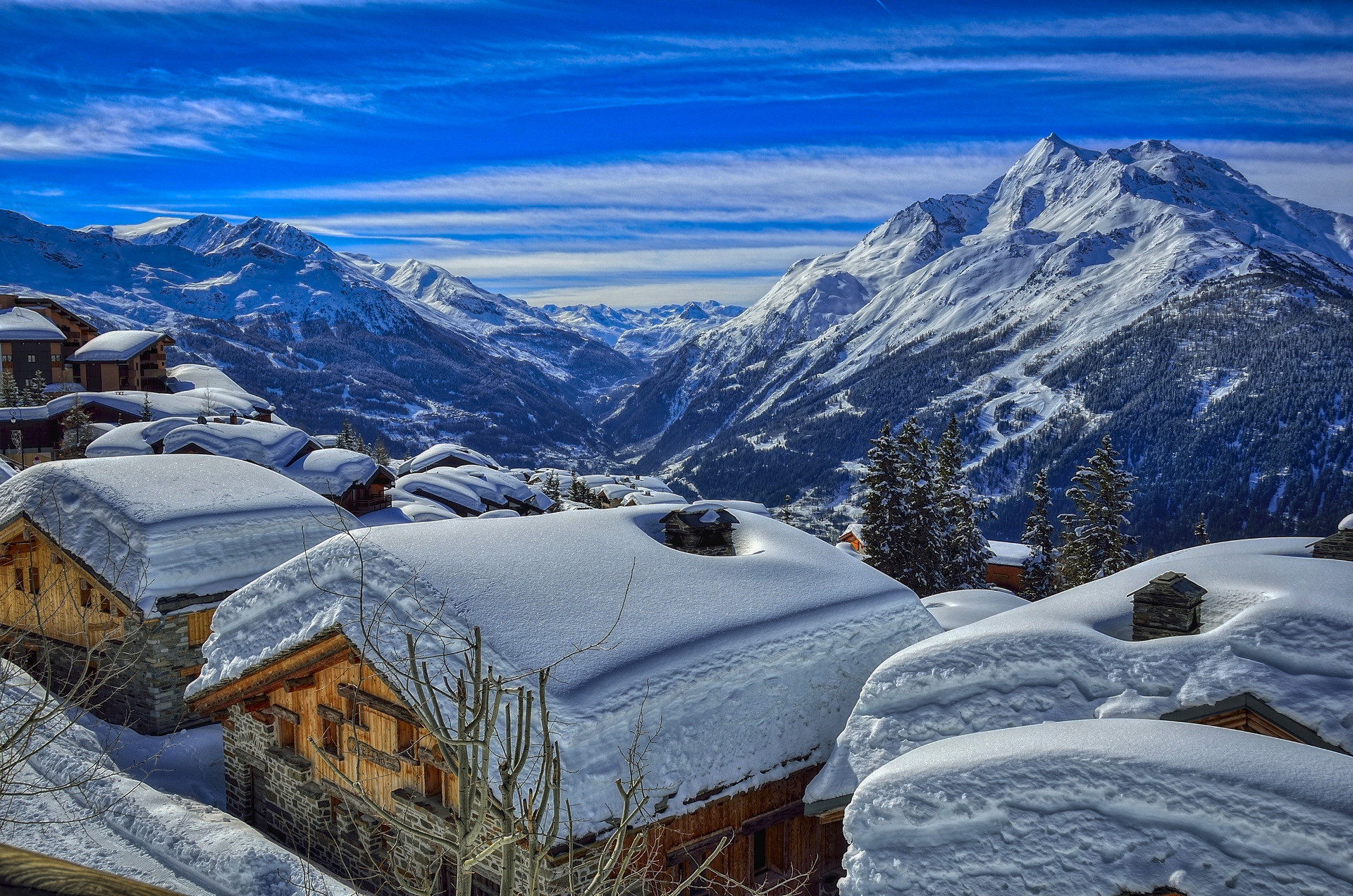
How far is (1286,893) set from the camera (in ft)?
21.0

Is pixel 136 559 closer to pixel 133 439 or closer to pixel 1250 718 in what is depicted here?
pixel 1250 718

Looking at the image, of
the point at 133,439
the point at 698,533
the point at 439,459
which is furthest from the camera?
the point at 439,459

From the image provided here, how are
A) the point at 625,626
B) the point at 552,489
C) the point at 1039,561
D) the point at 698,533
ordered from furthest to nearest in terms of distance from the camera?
the point at 552,489 < the point at 1039,561 < the point at 698,533 < the point at 625,626

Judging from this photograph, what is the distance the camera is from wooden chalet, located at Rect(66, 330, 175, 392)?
2421 inches

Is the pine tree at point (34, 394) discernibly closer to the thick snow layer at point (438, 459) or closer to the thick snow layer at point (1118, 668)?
the thick snow layer at point (438, 459)

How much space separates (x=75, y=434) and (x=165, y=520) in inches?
1236

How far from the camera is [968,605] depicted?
2102cm

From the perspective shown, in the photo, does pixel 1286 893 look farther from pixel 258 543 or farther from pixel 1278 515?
pixel 1278 515

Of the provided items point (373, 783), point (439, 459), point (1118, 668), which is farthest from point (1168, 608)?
point (439, 459)

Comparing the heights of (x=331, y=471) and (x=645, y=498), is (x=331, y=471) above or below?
above

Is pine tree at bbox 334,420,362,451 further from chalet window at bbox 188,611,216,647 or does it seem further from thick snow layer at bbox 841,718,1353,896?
thick snow layer at bbox 841,718,1353,896

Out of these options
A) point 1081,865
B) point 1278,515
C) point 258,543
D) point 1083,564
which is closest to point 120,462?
point 258,543

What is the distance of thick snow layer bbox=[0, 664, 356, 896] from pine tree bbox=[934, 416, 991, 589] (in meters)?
28.9

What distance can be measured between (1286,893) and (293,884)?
12.0 meters
